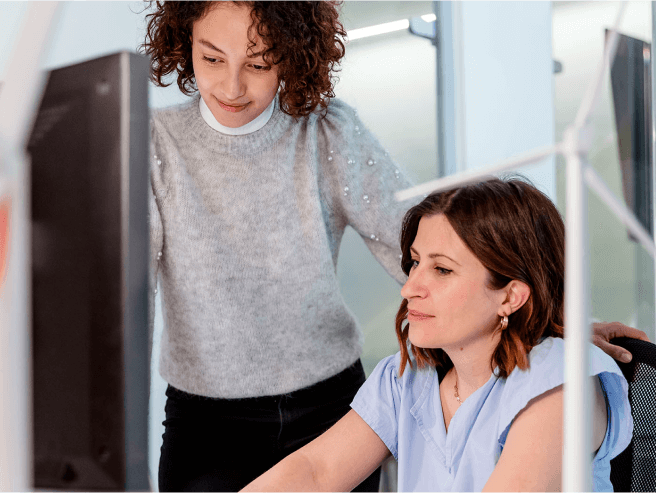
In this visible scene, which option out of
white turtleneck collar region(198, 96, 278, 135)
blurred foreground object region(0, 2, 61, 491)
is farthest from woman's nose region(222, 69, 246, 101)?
blurred foreground object region(0, 2, 61, 491)

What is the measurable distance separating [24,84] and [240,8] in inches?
31.9

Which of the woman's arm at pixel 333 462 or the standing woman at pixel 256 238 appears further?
the standing woman at pixel 256 238

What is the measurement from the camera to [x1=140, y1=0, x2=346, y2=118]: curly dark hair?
1197 millimetres

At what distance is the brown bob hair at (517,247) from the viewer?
122 cm

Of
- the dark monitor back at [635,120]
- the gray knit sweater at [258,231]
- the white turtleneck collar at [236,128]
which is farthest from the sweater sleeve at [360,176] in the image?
the dark monitor back at [635,120]

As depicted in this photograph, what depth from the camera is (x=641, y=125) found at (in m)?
2.79

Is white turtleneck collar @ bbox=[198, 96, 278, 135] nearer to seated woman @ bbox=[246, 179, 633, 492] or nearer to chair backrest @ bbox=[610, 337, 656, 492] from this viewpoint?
seated woman @ bbox=[246, 179, 633, 492]

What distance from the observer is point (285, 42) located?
3.98ft

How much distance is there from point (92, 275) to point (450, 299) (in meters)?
0.79

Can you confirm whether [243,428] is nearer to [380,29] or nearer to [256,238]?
[256,238]

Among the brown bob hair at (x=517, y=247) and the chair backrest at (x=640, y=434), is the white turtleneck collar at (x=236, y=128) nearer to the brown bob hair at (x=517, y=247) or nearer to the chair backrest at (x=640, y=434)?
the brown bob hair at (x=517, y=247)

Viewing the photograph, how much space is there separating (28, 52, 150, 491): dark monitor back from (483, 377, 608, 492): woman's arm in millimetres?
622

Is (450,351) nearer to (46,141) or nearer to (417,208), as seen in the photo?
(417,208)

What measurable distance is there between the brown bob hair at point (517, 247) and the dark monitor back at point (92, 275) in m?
0.78
